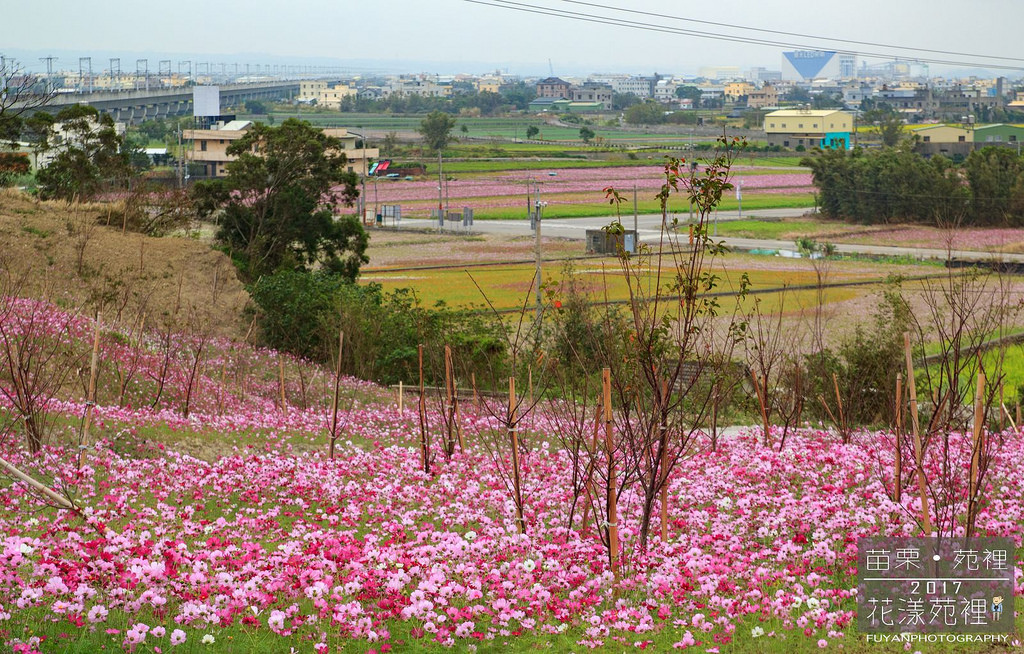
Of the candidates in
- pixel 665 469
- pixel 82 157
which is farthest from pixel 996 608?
pixel 82 157

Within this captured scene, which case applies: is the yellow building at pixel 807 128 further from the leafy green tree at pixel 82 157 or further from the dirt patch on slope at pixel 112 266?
the dirt patch on slope at pixel 112 266

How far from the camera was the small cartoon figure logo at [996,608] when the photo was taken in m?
7.95

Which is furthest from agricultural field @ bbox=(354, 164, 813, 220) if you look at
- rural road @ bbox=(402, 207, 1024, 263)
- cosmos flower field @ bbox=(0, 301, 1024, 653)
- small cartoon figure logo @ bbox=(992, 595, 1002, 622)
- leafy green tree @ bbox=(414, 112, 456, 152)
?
small cartoon figure logo @ bbox=(992, 595, 1002, 622)

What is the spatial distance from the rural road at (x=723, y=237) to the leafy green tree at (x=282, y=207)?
22.3m

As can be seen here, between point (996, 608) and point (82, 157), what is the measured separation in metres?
45.6

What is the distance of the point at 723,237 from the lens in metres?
71.0

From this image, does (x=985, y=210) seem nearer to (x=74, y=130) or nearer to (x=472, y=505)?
(x=74, y=130)

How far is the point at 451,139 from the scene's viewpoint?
456 ft

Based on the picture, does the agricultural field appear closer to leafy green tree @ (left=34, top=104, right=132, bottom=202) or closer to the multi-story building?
the multi-story building

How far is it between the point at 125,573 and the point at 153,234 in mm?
30875

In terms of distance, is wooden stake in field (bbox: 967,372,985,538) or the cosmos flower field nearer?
the cosmos flower field

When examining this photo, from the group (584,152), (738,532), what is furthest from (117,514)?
(584,152)

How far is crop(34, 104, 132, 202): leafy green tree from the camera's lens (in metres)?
45.1

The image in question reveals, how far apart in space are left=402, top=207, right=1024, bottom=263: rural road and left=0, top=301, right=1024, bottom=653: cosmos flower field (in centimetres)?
4495
